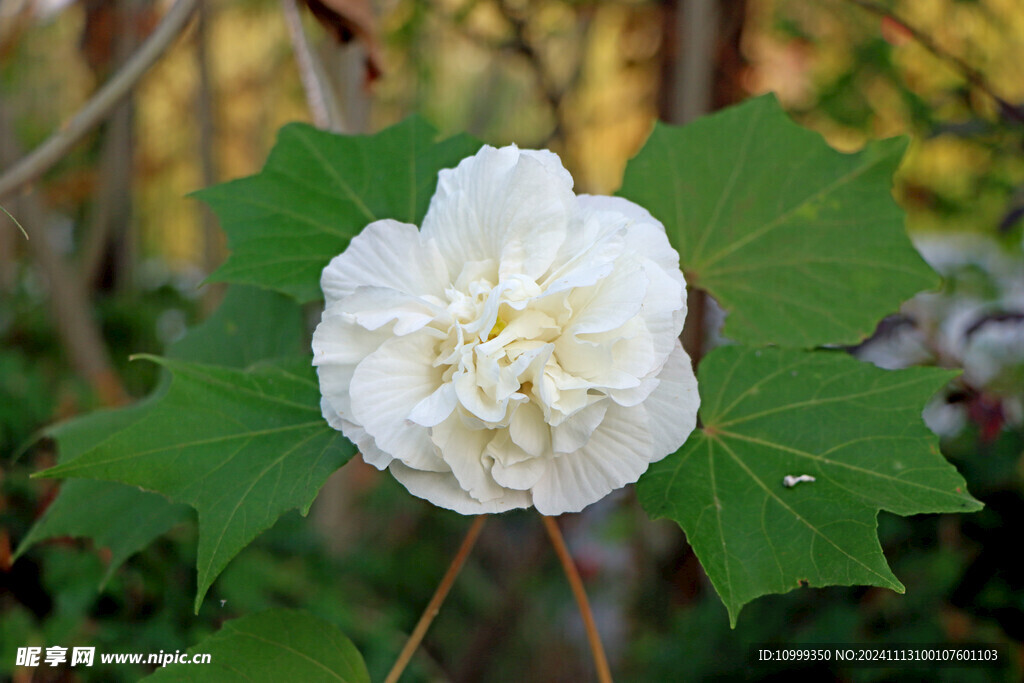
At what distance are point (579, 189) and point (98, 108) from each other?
1.13 m

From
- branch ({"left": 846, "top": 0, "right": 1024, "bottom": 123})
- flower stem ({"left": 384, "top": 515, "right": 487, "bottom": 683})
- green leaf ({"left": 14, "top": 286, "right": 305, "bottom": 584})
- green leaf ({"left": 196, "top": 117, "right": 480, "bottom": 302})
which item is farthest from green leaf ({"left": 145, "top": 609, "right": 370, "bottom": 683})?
branch ({"left": 846, "top": 0, "right": 1024, "bottom": 123})

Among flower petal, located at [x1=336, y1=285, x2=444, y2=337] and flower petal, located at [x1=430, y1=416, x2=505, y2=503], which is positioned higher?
flower petal, located at [x1=336, y1=285, x2=444, y2=337]

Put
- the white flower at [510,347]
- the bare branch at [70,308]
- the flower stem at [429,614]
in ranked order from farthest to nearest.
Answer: the bare branch at [70,308]
the flower stem at [429,614]
the white flower at [510,347]

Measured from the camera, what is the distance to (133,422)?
1.86 ft

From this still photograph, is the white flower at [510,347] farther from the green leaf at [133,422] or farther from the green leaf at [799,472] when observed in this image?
the green leaf at [133,422]

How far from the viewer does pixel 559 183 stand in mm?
440

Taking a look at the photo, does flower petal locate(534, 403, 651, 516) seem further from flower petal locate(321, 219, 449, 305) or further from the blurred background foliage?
the blurred background foliage

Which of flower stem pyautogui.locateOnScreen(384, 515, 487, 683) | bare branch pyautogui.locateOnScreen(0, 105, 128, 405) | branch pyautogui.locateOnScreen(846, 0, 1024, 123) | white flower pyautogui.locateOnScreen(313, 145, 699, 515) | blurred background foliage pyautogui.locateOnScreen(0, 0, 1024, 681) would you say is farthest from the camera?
bare branch pyautogui.locateOnScreen(0, 105, 128, 405)

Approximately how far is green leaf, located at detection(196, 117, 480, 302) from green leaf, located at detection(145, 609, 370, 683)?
0.23 meters

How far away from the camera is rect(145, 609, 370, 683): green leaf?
0.48 metres

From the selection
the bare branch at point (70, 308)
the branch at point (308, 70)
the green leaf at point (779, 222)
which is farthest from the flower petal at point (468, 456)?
the bare branch at point (70, 308)

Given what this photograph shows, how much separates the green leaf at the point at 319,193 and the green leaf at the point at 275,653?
23 cm

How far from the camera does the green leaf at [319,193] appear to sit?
1.81 feet

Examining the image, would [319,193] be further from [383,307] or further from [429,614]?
[429,614]
